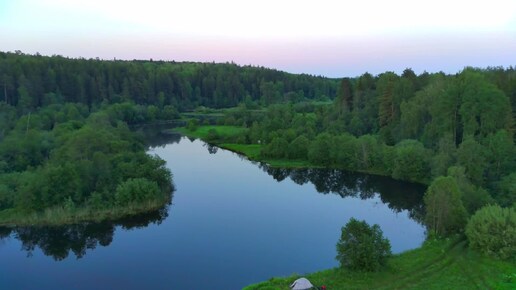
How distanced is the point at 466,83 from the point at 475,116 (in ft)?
16.2

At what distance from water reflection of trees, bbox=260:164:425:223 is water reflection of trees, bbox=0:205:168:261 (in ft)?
87.1

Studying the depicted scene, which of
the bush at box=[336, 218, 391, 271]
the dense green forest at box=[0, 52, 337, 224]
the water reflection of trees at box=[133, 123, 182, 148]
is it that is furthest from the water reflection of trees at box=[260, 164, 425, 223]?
the water reflection of trees at box=[133, 123, 182, 148]

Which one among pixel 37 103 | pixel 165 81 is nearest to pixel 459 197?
pixel 37 103

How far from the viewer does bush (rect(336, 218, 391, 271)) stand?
2908 centimetres

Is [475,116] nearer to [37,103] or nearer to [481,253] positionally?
[481,253]

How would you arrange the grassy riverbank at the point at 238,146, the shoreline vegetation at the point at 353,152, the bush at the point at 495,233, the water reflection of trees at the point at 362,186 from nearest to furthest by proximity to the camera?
the bush at the point at 495,233
the shoreline vegetation at the point at 353,152
the water reflection of trees at the point at 362,186
the grassy riverbank at the point at 238,146

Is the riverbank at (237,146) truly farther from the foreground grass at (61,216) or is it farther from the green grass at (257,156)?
the foreground grass at (61,216)

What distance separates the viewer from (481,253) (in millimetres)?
31750

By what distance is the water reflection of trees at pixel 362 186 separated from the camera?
50562 mm

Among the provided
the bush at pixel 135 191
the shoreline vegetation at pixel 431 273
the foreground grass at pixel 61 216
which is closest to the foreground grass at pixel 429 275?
the shoreline vegetation at pixel 431 273

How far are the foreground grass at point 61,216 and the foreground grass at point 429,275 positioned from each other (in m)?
20.6

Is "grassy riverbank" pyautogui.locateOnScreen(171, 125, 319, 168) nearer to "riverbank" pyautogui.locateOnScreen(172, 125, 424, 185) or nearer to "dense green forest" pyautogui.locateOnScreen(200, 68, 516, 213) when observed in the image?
"riverbank" pyautogui.locateOnScreen(172, 125, 424, 185)

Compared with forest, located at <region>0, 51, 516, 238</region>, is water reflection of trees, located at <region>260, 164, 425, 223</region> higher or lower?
lower

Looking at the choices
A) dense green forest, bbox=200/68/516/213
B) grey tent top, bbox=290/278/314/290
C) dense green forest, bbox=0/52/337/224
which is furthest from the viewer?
dense green forest, bbox=200/68/516/213
